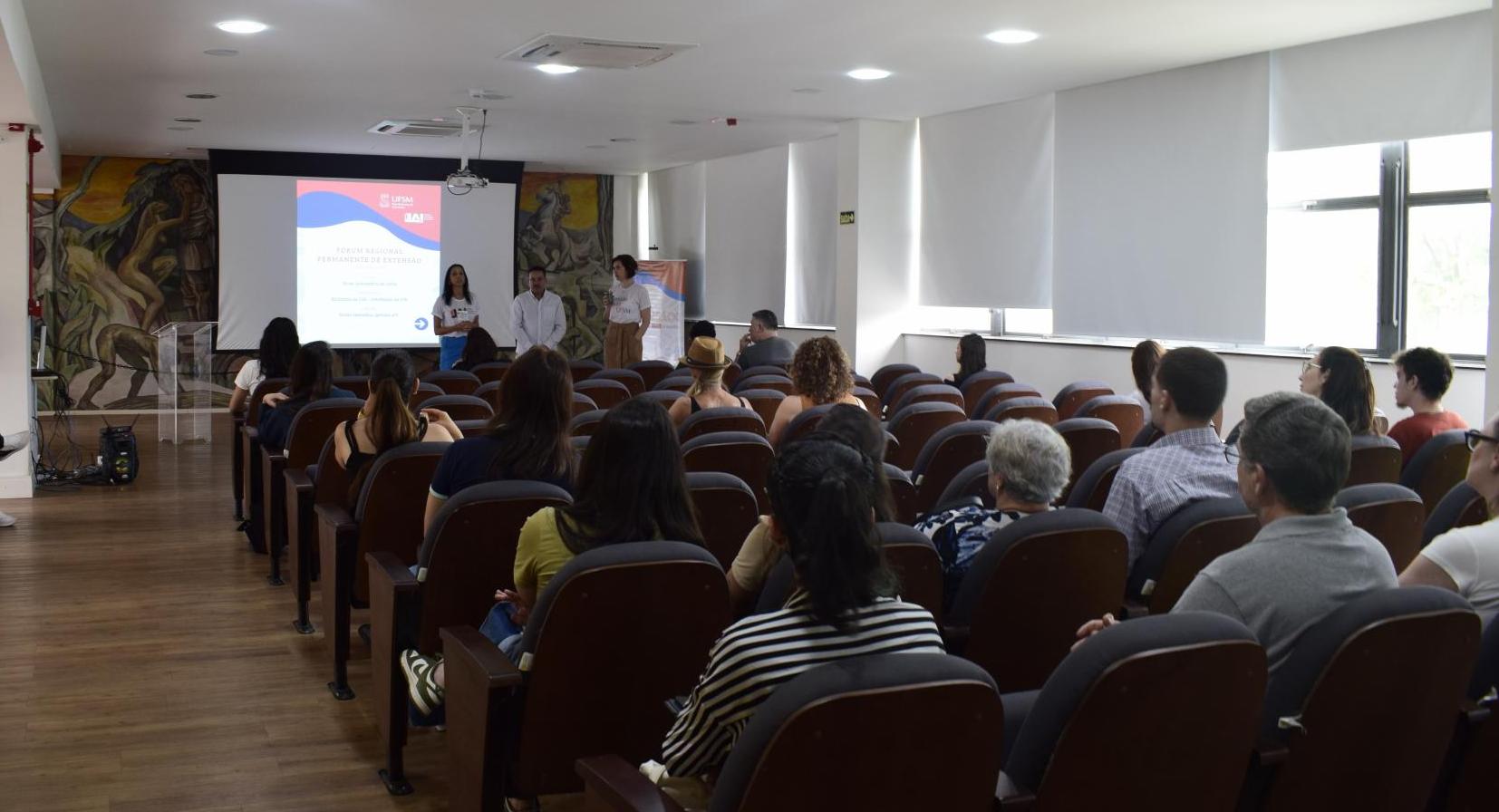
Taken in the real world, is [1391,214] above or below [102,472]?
above

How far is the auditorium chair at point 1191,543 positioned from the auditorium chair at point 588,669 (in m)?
1.21

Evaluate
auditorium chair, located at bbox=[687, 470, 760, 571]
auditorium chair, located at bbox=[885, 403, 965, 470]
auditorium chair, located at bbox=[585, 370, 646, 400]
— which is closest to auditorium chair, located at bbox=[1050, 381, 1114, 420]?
auditorium chair, located at bbox=[885, 403, 965, 470]

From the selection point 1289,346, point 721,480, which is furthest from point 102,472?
point 1289,346

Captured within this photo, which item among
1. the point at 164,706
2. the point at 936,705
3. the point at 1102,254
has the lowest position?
the point at 164,706

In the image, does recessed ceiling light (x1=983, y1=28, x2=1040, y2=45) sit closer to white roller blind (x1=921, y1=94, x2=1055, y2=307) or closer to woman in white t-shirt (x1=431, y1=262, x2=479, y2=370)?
white roller blind (x1=921, y1=94, x2=1055, y2=307)

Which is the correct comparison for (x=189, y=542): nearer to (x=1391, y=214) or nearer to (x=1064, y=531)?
(x=1064, y=531)

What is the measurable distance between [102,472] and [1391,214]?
927 centimetres

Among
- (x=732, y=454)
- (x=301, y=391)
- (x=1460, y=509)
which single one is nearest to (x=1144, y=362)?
(x=732, y=454)

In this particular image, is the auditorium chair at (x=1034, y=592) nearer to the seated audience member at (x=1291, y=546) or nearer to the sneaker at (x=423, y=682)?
the seated audience member at (x=1291, y=546)

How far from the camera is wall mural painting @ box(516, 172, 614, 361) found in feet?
58.5

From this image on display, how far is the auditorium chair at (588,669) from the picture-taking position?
2.75 metres

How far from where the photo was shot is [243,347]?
1571cm

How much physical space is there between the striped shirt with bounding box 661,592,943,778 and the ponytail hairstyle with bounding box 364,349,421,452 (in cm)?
303

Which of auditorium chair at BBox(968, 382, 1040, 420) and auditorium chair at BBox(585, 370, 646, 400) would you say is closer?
auditorium chair at BBox(968, 382, 1040, 420)
